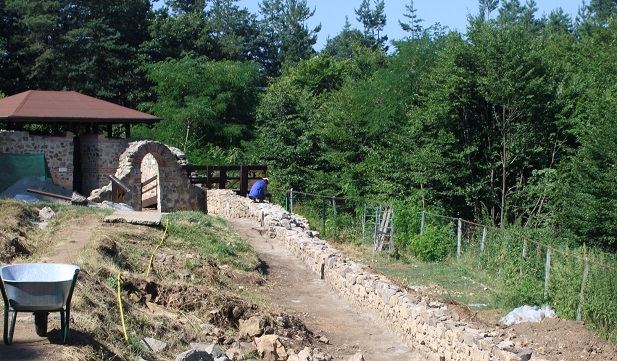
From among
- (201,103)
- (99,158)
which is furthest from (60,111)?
(201,103)

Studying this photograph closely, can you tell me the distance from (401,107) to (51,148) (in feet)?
47.2

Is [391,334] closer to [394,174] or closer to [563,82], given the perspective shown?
[394,174]

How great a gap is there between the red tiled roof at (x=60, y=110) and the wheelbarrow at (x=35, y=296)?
20784mm

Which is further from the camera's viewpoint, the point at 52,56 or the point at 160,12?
the point at 160,12

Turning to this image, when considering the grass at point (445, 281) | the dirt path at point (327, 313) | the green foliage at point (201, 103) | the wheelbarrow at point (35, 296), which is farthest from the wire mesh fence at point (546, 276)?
the green foliage at point (201, 103)

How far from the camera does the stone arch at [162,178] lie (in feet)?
87.9

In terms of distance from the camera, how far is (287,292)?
16031mm

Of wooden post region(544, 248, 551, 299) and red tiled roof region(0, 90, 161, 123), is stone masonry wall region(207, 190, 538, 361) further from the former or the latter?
red tiled roof region(0, 90, 161, 123)

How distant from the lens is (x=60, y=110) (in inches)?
1128

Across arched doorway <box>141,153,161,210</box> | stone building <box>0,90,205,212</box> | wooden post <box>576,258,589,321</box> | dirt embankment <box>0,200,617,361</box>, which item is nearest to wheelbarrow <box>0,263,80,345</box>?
dirt embankment <box>0,200,617,361</box>

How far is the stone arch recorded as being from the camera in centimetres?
2678

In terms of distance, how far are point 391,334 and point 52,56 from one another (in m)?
33.4

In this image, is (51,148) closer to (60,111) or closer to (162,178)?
(60,111)

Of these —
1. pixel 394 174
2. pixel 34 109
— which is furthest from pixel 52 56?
pixel 394 174
